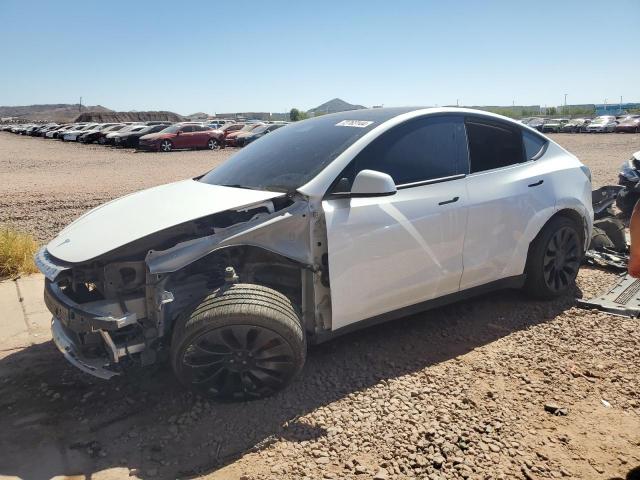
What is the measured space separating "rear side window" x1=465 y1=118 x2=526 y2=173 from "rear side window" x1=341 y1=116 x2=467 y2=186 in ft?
0.36

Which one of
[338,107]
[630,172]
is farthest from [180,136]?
[630,172]

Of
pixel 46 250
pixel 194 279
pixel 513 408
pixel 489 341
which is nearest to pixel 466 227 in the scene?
pixel 489 341

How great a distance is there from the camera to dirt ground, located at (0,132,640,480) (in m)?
2.69

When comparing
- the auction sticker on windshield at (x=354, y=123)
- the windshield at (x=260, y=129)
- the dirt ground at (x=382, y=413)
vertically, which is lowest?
the dirt ground at (x=382, y=413)

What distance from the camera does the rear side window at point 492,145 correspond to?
161 inches

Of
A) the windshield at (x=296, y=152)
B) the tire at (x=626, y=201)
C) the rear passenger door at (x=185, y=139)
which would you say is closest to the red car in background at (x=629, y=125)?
the rear passenger door at (x=185, y=139)

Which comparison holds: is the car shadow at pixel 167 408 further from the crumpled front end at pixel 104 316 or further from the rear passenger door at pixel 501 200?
the rear passenger door at pixel 501 200

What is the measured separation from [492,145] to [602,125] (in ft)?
138

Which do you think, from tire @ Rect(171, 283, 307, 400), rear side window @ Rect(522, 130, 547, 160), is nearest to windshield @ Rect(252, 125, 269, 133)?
rear side window @ Rect(522, 130, 547, 160)

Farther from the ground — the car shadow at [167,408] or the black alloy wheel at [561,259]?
the black alloy wheel at [561,259]

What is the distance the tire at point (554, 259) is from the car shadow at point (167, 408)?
A: 1.33ft

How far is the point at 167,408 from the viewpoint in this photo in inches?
126

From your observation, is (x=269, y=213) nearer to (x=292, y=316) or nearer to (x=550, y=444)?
(x=292, y=316)

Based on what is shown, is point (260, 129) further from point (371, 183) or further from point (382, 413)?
point (382, 413)
